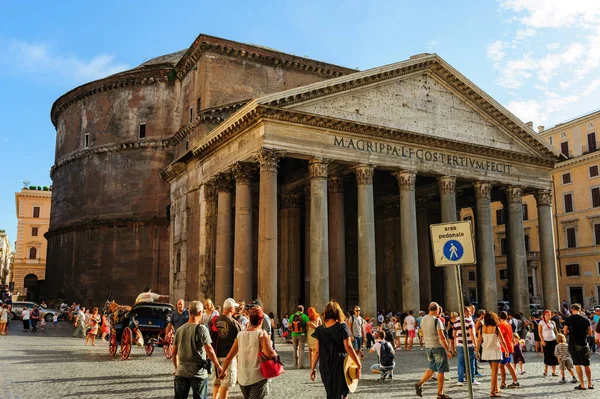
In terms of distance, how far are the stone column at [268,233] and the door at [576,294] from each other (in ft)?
83.2

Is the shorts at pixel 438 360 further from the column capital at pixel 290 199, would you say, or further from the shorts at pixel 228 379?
the column capital at pixel 290 199

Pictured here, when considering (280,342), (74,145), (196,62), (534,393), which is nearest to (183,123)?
(196,62)

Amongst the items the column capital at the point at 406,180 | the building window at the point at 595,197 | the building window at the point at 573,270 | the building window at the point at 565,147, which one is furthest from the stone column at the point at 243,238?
the building window at the point at 565,147

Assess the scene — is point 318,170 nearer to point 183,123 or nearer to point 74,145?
point 183,123

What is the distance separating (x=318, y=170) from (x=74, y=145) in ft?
68.4

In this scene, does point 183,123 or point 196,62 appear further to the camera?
point 183,123

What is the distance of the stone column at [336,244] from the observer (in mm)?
20875

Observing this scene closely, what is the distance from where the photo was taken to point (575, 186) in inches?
1401

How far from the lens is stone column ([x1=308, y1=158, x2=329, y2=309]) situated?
1812 cm

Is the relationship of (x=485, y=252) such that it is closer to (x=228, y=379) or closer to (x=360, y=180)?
(x=360, y=180)

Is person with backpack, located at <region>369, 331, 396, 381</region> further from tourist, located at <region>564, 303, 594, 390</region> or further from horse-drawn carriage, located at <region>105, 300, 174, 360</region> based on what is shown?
horse-drawn carriage, located at <region>105, 300, 174, 360</region>

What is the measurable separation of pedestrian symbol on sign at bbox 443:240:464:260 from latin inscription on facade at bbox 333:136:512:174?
13270mm

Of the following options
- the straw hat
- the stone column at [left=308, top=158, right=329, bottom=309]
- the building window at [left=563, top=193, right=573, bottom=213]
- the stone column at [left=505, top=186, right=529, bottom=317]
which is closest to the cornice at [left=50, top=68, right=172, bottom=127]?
the stone column at [left=308, top=158, right=329, bottom=309]

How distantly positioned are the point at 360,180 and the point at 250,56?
392 inches
